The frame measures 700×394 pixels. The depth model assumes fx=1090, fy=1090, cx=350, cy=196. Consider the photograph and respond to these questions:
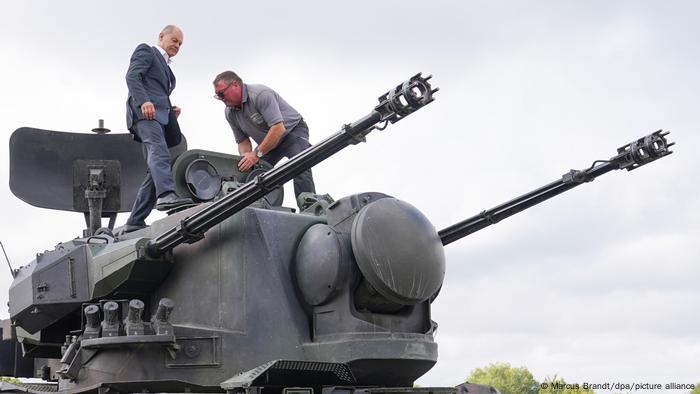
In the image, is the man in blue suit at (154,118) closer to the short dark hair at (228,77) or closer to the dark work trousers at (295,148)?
the short dark hair at (228,77)

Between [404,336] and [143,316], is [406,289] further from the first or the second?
[143,316]

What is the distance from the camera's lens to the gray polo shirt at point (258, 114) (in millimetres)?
12641

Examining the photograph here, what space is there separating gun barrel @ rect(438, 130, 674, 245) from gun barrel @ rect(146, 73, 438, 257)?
2.86 m

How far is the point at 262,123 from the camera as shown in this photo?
506 inches

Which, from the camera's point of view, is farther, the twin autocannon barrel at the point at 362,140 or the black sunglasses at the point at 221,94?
the black sunglasses at the point at 221,94

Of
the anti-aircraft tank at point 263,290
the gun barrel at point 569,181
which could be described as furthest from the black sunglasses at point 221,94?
the gun barrel at point 569,181

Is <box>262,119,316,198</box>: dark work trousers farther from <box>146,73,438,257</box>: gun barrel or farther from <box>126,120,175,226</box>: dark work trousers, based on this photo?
<box>146,73,438,257</box>: gun barrel

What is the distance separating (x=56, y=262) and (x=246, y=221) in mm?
2397

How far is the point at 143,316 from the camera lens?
1142 cm

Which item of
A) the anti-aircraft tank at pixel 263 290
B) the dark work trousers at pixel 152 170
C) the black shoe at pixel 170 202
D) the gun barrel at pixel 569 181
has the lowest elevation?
the anti-aircraft tank at pixel 263 290

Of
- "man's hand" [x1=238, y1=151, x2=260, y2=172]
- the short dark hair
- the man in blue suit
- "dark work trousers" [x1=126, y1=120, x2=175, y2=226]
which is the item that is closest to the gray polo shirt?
the short dark hair

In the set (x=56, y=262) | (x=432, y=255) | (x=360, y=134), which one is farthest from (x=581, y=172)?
(x=56, y=262)

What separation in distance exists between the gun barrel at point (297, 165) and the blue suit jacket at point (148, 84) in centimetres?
204

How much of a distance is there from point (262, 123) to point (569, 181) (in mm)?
3657
